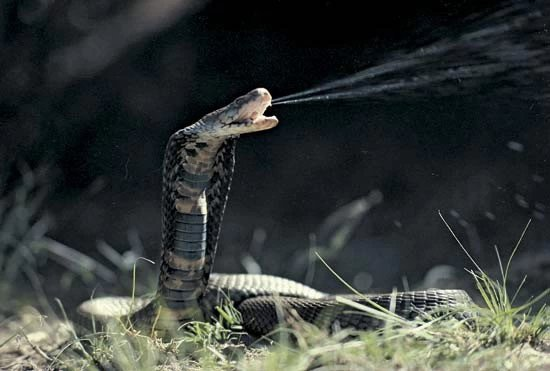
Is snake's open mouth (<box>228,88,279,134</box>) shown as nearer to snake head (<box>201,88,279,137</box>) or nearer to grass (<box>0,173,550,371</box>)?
snake head (<box>201,88,279,137</box>)

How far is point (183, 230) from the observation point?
5320 millimetres

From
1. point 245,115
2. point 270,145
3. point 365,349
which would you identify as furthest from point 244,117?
point 270,145

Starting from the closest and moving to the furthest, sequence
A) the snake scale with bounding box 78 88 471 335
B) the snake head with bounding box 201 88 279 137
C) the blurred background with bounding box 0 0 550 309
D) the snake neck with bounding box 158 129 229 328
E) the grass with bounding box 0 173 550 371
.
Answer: the grass with bounding box 0 173 550 371 → the snake head with bounding box 201 88 279 137 → the snake scale with bounding box 78 88 471 335 → the snake neck with bounding box 158 129 229 328 → the blurred background with bounding box 0 0 550 309

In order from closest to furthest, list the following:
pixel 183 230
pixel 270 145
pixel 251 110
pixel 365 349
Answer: pixel 365 349, pixel 251 110, pixel 183 230, pixel 270 145

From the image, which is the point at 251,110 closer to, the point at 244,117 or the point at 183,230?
the point at 244,117

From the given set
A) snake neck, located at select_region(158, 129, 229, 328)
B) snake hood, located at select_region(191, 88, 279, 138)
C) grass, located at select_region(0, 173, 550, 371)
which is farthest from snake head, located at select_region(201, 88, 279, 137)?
grass, located at select_region(0, 173, 550, 371)

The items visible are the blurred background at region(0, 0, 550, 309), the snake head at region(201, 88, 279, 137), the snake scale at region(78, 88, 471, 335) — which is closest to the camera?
the snake head at region(201, 88, 279, 137)

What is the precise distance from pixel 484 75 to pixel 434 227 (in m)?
1.46

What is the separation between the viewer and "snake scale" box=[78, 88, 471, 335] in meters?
4.94

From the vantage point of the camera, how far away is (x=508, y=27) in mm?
7012

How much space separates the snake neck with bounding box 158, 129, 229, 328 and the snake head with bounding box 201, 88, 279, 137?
32 centimetres

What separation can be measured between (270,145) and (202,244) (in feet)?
9.80

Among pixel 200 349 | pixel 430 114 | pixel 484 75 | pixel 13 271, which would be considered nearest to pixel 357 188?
pixel 430 114

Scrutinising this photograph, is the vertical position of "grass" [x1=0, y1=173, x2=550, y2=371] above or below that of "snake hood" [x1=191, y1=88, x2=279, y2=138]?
below
